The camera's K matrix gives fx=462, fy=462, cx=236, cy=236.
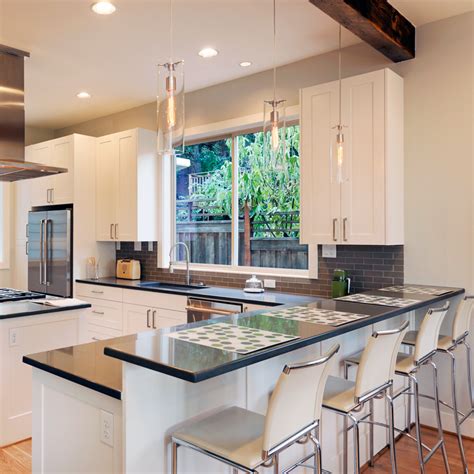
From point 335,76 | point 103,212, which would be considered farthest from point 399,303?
point 103,212

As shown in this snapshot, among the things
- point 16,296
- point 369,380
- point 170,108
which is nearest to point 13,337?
point 16,296

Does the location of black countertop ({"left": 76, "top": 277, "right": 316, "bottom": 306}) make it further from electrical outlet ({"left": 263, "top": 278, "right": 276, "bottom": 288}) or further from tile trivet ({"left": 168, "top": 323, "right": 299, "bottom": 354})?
tile trivet ({"left": 168, "top": 323, "right": 299, "bottom": 354})

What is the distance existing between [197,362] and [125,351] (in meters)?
0.27

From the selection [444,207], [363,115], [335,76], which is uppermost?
[335,76]

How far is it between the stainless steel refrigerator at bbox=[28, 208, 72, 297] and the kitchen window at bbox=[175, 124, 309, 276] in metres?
1.29

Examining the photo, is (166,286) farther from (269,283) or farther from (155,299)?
(269,283)

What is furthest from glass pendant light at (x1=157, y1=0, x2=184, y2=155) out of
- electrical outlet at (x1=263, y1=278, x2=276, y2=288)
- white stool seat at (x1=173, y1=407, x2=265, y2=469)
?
electrical outlet at (x1=263, y1=278, x2=276, y2=288)

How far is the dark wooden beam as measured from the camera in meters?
2.62

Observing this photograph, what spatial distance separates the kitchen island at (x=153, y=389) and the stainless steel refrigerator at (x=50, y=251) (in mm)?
3342

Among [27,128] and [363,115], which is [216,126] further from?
[27,128]

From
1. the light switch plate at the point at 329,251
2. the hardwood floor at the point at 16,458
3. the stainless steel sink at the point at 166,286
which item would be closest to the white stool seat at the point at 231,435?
the hardwood floor at the point at 16,458

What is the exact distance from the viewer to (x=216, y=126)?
15.1ft

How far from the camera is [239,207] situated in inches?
184

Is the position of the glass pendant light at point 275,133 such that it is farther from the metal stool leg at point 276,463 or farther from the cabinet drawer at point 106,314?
the cabinet drawer at point 106,314
